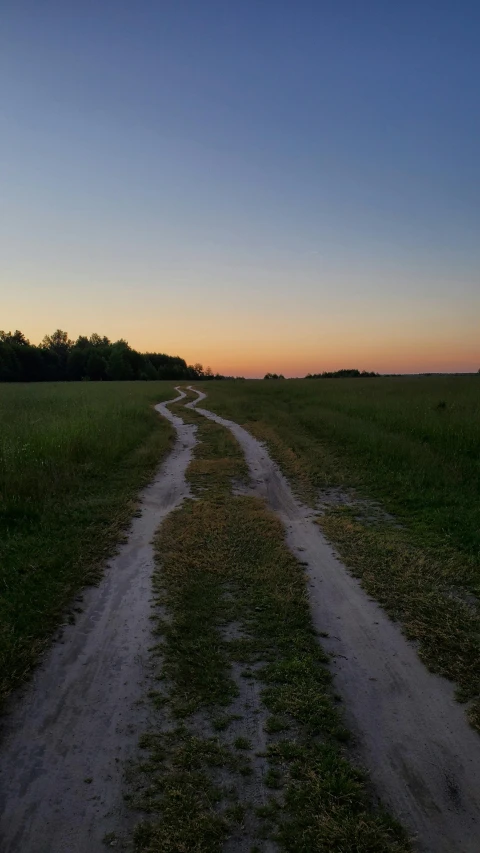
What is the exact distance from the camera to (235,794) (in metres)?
3.02

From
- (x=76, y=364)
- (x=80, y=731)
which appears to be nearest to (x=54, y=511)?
(x=80, y=731)

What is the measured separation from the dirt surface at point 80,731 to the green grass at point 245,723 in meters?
0.21

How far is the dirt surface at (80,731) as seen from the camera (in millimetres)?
2857

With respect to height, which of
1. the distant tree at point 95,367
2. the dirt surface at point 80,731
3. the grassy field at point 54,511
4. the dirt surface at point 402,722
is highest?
the distant tree at point 95,367

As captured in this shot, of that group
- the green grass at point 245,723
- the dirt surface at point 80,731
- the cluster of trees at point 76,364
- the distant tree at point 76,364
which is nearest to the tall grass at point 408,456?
the green grass at point 245,723

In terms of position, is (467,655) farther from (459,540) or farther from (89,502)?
(89,502)

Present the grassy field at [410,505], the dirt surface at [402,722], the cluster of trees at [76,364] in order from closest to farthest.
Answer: the dirt surface at [402,722]
the grassy field at [410,505]
the cluster of trees at [76,364]

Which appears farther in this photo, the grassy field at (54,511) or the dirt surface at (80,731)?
the grassy field at (54,511)

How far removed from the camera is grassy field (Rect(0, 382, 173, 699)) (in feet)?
16.5

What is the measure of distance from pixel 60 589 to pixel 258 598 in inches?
94.4

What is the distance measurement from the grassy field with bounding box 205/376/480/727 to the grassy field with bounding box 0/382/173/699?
12.0 ft

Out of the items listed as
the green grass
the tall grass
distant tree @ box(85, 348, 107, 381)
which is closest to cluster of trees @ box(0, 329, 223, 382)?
distant tree @ box(85, 348, 107, 381)

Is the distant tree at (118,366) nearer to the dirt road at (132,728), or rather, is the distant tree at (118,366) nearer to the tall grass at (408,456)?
the tall grass at (408,456)

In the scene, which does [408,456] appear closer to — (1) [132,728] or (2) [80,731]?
(1) [132,728]
